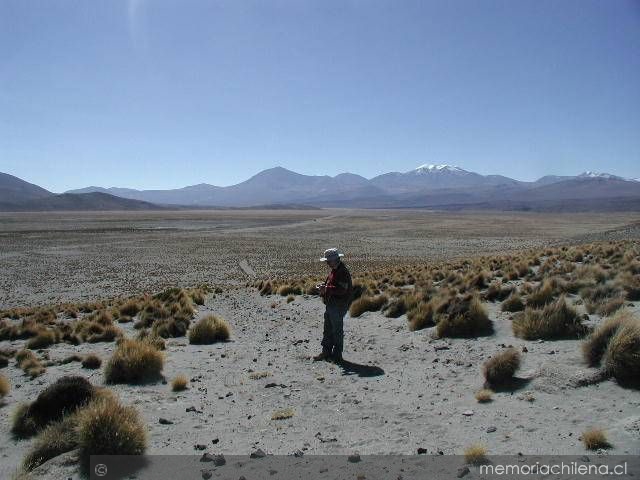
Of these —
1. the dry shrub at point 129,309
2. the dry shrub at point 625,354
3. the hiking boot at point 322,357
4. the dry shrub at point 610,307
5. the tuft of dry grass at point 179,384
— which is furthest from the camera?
the dry shrub at point 129,309

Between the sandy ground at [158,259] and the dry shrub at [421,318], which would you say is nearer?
the dry shrub at [421,318]

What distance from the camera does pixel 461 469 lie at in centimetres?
482

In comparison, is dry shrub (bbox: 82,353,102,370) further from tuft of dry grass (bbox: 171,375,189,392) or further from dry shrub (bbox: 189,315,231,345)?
dry shrub (bbox: 189,315,231,345)

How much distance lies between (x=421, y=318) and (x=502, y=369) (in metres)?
4.59

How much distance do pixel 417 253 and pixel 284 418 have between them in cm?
4243

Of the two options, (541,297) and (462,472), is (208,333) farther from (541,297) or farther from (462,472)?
(462,472)

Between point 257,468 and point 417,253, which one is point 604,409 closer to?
point 257,468

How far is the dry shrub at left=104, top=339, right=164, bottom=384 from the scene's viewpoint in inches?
339

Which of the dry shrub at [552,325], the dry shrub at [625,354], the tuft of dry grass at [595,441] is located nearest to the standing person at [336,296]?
the dry shrub at [552,325]

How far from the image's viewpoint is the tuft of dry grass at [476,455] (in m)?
4.95

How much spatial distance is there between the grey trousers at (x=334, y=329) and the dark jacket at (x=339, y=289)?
97 mm

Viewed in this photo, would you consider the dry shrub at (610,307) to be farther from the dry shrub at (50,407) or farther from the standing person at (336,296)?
the dry shrub at (50,407)

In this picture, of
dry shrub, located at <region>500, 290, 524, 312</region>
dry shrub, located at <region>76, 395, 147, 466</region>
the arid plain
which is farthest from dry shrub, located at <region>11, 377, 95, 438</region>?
dry shrub, located at <region>500, 290, 524, 312</region>

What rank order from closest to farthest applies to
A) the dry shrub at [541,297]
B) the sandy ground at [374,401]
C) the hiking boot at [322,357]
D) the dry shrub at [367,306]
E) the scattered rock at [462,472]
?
the scattered rock at [462,472], the sandy ground at [374,401], the hiking boot at [322,357], the dry shrub at [541,297], the dry shrub at [367,306]
